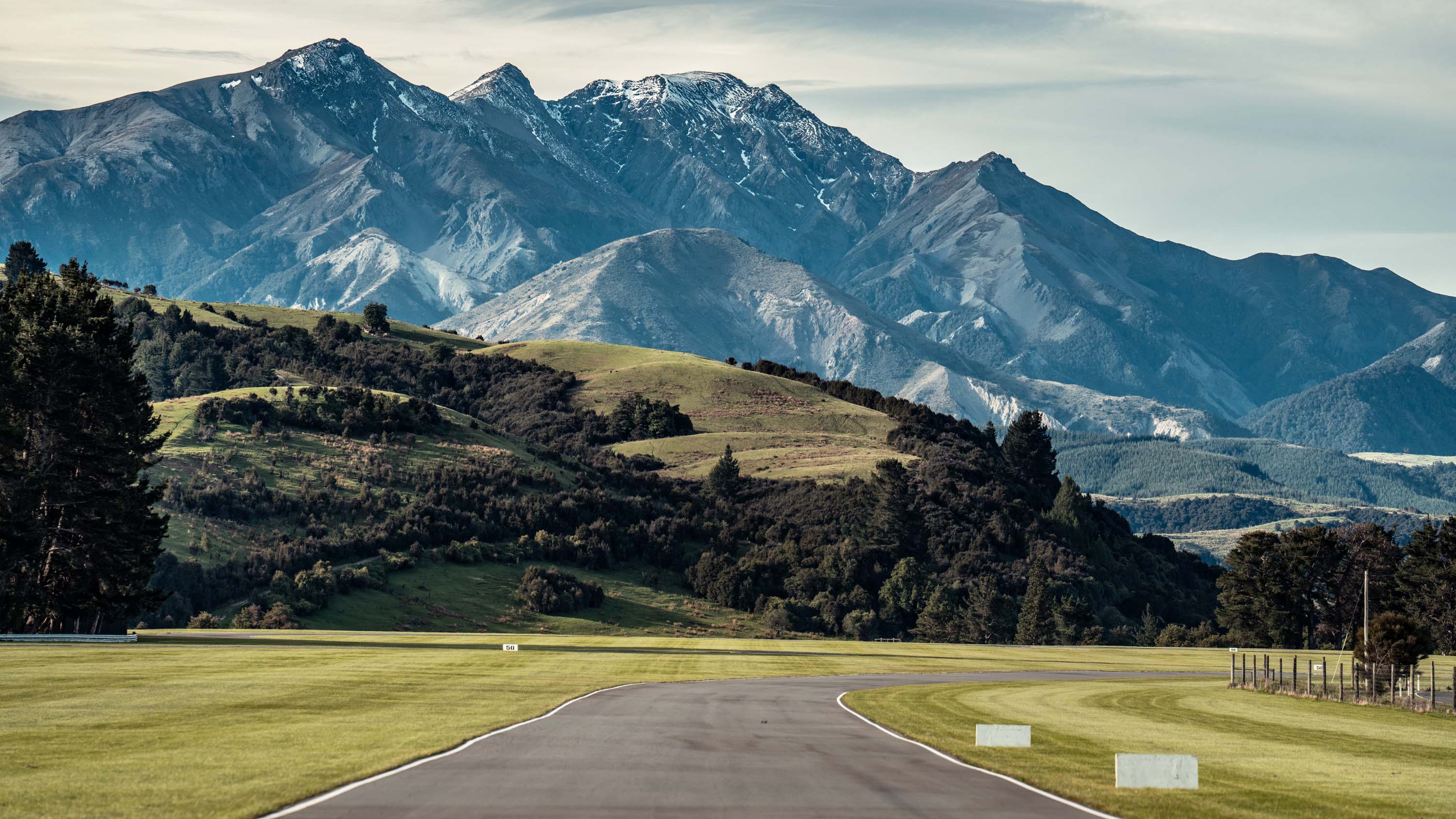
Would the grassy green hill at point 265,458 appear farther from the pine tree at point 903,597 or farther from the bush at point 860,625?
the bush at point 860,625

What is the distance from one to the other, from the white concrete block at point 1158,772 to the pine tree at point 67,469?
5573cm

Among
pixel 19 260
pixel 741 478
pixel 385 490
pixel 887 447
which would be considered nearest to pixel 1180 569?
pixel 887 447

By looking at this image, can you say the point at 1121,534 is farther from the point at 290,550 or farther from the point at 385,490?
the point at 290,550

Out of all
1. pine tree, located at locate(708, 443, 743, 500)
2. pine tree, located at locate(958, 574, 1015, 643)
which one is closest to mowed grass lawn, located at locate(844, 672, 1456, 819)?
pine tree, located at locate(958, 574, 1015, 643)

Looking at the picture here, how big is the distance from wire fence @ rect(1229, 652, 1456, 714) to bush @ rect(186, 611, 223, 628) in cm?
6282

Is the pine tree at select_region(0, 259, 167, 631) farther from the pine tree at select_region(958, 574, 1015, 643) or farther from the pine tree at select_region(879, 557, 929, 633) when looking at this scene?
the pine tree at select_region(958, 574, 1015, 643)

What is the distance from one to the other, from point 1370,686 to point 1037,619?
70799 mm

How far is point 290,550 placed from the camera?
103m

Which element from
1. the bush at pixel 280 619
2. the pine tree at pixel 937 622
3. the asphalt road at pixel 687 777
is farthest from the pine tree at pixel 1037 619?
the asphalt road at pixel 687 777

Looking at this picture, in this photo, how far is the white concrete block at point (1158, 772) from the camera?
2255 cm

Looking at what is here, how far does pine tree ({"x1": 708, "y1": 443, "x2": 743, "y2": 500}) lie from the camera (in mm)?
157500

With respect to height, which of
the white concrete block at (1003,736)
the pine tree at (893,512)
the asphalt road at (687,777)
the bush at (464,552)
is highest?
the pine tree at (893,512)

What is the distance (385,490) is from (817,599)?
39972mm

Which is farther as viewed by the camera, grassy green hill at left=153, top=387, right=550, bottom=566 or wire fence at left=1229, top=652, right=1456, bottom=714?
grassy green hill at left=153, top=387, right=550, bottom=566
